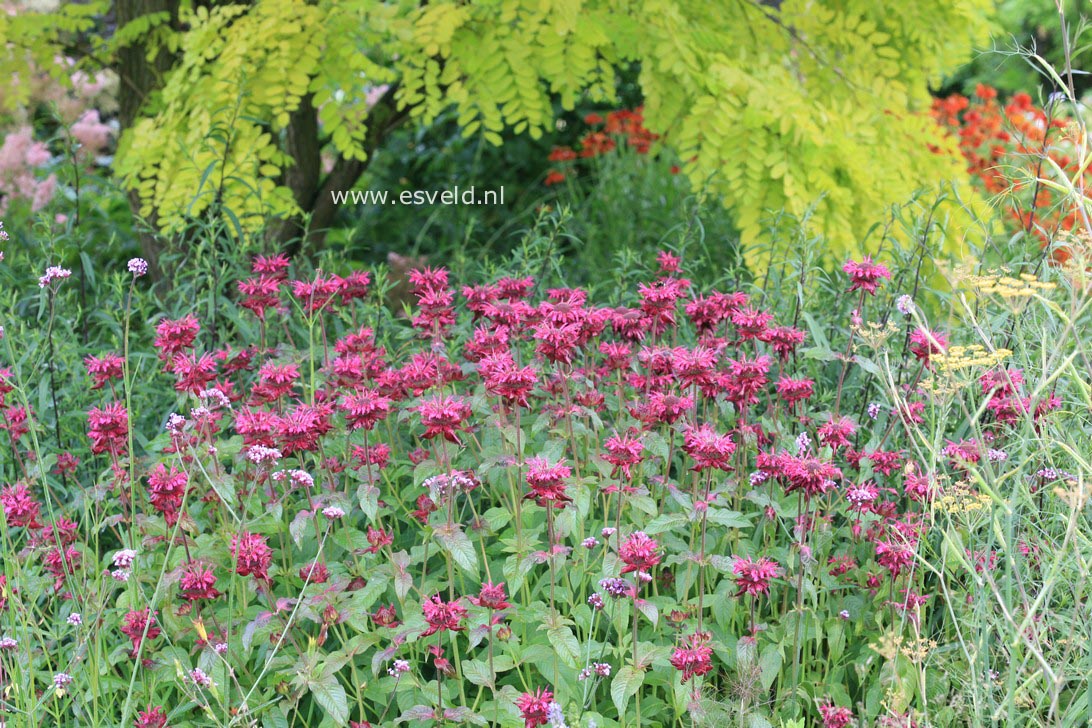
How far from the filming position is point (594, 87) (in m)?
4.75

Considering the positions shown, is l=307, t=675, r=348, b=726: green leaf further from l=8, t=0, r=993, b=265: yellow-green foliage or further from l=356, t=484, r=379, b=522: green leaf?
l=8, t=0, r=993, b=265: yellow-green foliage

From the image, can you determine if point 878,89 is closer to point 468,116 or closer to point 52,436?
point 468,116

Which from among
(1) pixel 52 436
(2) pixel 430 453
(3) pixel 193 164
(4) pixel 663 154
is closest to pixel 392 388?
(2) pixel 430 453

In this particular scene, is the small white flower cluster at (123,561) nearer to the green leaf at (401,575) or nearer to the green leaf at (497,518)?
the green leaf at (401,575)

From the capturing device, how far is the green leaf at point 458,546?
241 centimetres

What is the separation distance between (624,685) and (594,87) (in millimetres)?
3041

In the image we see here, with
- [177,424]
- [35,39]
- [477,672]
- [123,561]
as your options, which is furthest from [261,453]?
[35,39]

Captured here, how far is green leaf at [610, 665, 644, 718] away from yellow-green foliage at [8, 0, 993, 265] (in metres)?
2.21

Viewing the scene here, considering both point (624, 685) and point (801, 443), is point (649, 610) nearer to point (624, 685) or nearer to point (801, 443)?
point (624, 685)

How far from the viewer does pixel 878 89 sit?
487 centimetres

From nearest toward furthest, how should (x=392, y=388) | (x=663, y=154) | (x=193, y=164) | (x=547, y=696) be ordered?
1. (x=547, y=696)
2. (x=392, y=388)
3. (x=193, y=164)
4. (x=663, y=154)

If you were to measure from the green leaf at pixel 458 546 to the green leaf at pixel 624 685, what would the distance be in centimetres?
39

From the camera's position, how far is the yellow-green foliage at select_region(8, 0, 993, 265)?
4.23 meters

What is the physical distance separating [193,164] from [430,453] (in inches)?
82.8
